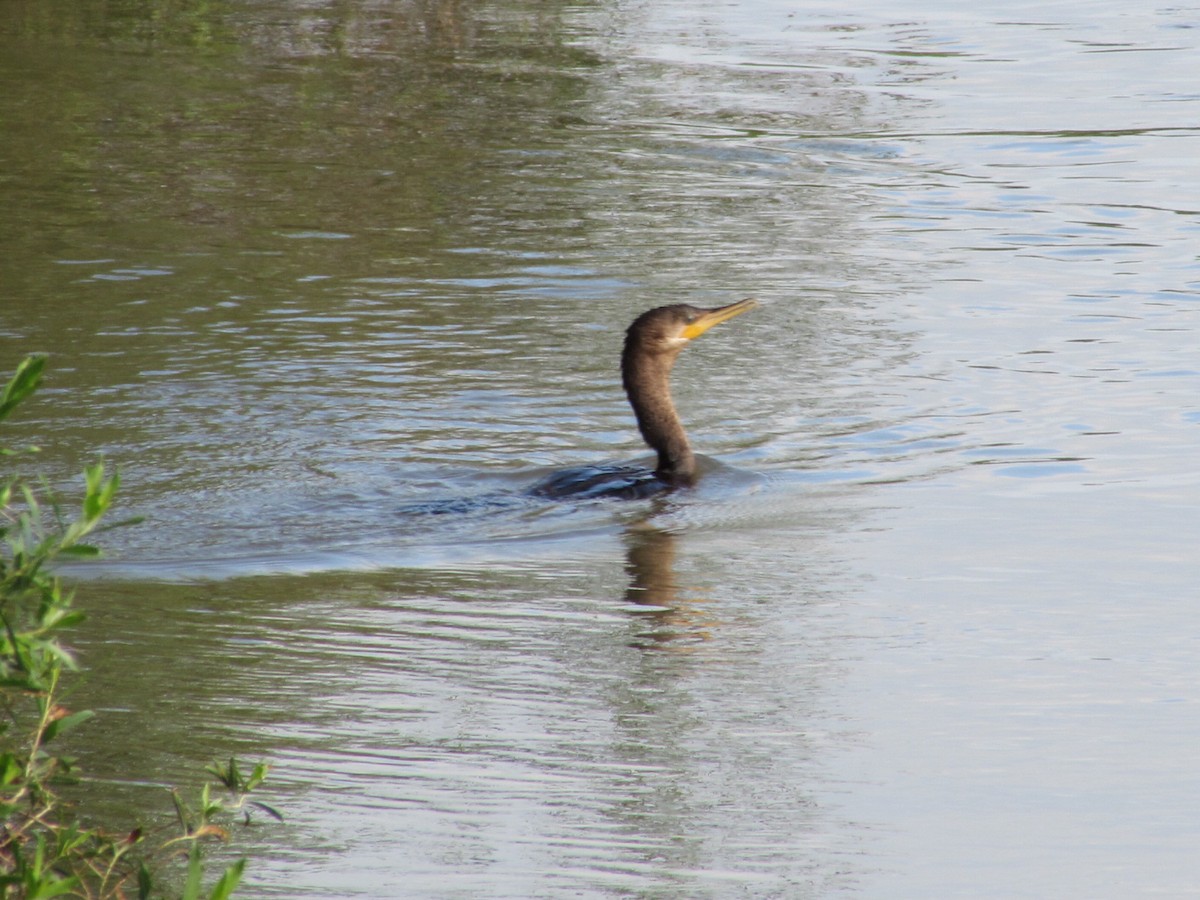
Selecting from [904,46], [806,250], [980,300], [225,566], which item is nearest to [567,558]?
[225,566]

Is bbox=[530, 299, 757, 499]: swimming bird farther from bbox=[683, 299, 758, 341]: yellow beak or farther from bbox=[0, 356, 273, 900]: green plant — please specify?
bbox=[0, 356, 273, 900]: green plant

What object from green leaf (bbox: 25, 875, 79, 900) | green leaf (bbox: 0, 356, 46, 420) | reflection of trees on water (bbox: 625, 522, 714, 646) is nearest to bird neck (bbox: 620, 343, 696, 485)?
reflection of trees on water (bbox: 625, 522, 714, 646)

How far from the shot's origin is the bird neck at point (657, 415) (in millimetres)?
9078

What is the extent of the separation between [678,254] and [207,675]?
308 inches

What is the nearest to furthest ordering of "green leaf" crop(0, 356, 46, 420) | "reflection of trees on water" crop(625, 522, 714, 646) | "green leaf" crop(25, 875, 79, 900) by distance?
1. "green leaf" crop(25, 875, 79, 900)
2. "green leaf" crop(0, 356, 46, 420)
3. "reflection of trees on water" crop(625, 522, 714, 646)

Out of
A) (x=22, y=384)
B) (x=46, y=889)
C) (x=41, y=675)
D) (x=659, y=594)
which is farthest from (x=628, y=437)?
(x=46, y=889)

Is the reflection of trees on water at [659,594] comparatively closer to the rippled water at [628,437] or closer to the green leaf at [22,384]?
the rippled water at [628,437]

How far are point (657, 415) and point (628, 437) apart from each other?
936 millimetres

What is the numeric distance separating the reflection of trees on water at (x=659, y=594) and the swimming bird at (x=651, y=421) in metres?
0.51

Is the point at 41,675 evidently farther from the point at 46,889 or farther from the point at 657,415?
the point at 657,415

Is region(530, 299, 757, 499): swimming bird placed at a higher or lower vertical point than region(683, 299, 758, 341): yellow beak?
lower

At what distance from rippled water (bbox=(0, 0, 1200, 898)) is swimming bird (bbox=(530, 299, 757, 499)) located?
0.21 metres

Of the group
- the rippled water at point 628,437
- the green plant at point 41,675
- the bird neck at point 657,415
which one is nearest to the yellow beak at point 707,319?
the bird neck at point 657,415

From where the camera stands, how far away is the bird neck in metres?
9.08
